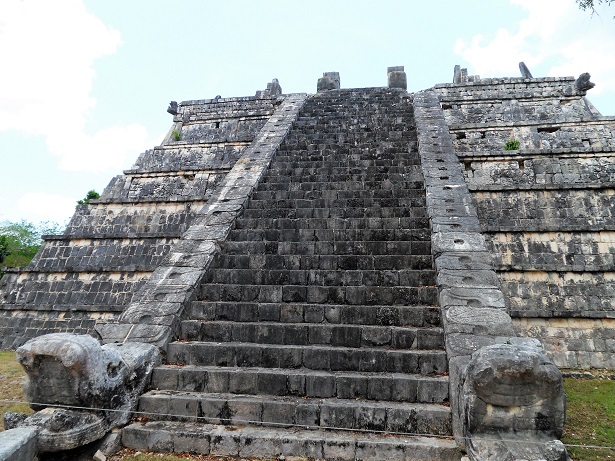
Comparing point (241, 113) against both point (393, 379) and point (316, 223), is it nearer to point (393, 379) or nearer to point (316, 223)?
point (316, 223)

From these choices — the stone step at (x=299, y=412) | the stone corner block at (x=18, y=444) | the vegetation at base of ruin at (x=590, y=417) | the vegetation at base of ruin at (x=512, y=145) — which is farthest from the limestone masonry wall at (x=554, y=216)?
the stone corner block at (x=18, y=444)

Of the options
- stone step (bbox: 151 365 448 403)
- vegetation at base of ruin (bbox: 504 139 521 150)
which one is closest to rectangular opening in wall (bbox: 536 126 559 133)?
vegetation at base of ruin (bbox: 504 139 521 150)

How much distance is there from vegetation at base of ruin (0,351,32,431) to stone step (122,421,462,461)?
76.2 inches

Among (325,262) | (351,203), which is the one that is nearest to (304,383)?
(325,262)

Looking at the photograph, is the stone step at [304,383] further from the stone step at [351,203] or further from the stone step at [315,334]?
the stone step at [351,203]

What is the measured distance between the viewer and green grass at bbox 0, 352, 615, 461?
4035 millimetres

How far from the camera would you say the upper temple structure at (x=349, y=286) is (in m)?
4.01

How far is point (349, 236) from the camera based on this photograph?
7.33 meters

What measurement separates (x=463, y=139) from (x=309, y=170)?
5.75 metres

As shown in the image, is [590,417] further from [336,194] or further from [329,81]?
[329,81]

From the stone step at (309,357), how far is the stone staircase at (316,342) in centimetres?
1

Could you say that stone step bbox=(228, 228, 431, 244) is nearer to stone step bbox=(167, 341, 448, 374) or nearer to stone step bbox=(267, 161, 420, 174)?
stone step bbox=(167, 341, 448, 374)

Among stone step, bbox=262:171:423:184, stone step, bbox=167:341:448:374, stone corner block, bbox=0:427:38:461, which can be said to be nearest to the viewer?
stone corner block, bbox=0:427:38:461

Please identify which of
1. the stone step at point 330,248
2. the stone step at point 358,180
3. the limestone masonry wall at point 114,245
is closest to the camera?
the stone step at point 330,248
